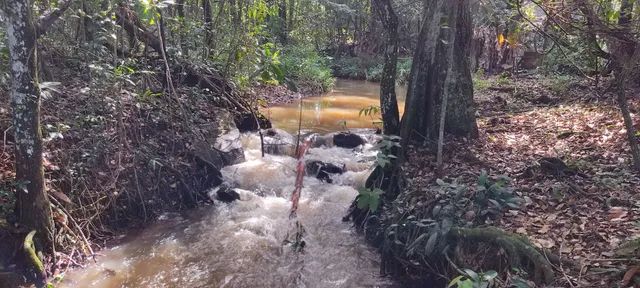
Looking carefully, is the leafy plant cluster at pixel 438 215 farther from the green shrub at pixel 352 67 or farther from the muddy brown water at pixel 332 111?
the green shrub at pixel 352 67

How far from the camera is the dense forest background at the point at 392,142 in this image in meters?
4.84

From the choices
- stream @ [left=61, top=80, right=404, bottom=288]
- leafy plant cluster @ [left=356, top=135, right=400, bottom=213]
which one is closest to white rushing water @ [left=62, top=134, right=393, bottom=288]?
stream @ [left=61, top=80, right=404, bottom=288]

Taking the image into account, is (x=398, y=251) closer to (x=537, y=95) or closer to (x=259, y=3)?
(x=259, y=3)

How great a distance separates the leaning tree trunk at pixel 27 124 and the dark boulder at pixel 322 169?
5048mm

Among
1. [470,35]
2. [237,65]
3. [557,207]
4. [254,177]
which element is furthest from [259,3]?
[557,207]

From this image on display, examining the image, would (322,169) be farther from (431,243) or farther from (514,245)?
(514,245)

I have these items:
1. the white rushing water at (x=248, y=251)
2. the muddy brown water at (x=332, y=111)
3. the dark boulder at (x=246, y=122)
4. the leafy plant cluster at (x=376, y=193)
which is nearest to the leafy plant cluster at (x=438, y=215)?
the leafy plant cluster at (x=376, y=193)

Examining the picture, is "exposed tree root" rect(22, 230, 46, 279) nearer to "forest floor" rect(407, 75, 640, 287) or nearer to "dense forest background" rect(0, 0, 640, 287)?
"dense forest background" rect(0, 0, 640, 287)

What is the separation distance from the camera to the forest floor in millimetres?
4277

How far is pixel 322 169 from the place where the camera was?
959 cm

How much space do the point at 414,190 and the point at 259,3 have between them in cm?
531

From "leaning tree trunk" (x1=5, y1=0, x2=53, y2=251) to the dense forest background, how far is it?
0.01 m

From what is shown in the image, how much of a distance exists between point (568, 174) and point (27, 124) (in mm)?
5923

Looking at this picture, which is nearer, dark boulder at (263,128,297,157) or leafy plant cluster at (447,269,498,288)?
leafy plant cluster at (447,269,498,288)
